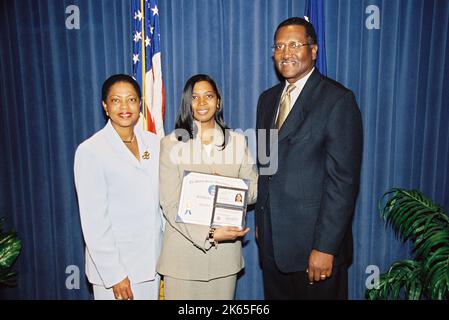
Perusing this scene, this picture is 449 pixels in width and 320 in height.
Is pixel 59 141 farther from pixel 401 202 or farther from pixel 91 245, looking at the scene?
pixel 401 202

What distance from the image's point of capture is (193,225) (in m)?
2.00

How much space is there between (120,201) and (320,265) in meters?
1.19

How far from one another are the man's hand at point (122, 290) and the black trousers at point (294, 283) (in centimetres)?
85

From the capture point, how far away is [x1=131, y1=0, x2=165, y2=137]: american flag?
9.67ft

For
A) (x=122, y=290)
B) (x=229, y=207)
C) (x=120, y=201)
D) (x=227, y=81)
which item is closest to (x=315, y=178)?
(x=229, y=207)

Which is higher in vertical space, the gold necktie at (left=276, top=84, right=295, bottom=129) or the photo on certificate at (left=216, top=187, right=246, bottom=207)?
the gold necktie at (left=276, top=84, right=295, bottom=129)

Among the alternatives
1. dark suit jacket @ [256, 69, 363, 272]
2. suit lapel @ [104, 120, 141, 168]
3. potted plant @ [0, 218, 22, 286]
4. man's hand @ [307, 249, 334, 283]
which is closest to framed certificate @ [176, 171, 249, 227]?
dark suit jacket @ [256, 69, 363, 272]

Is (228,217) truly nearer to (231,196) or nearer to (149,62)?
(231,196)

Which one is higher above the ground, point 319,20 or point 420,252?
point 319,20

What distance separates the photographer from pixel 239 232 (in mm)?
2006

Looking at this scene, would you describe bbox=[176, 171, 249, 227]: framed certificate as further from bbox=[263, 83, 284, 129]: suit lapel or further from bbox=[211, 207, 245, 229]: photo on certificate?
bbox=[263, 83, 284, 129]: suit lapel

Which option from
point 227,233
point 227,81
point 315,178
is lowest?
point 227,233

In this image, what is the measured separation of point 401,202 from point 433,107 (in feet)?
3.19

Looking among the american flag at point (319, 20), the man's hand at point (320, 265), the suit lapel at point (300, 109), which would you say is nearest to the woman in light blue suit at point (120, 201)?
the suit lapel at point (300, 109)
